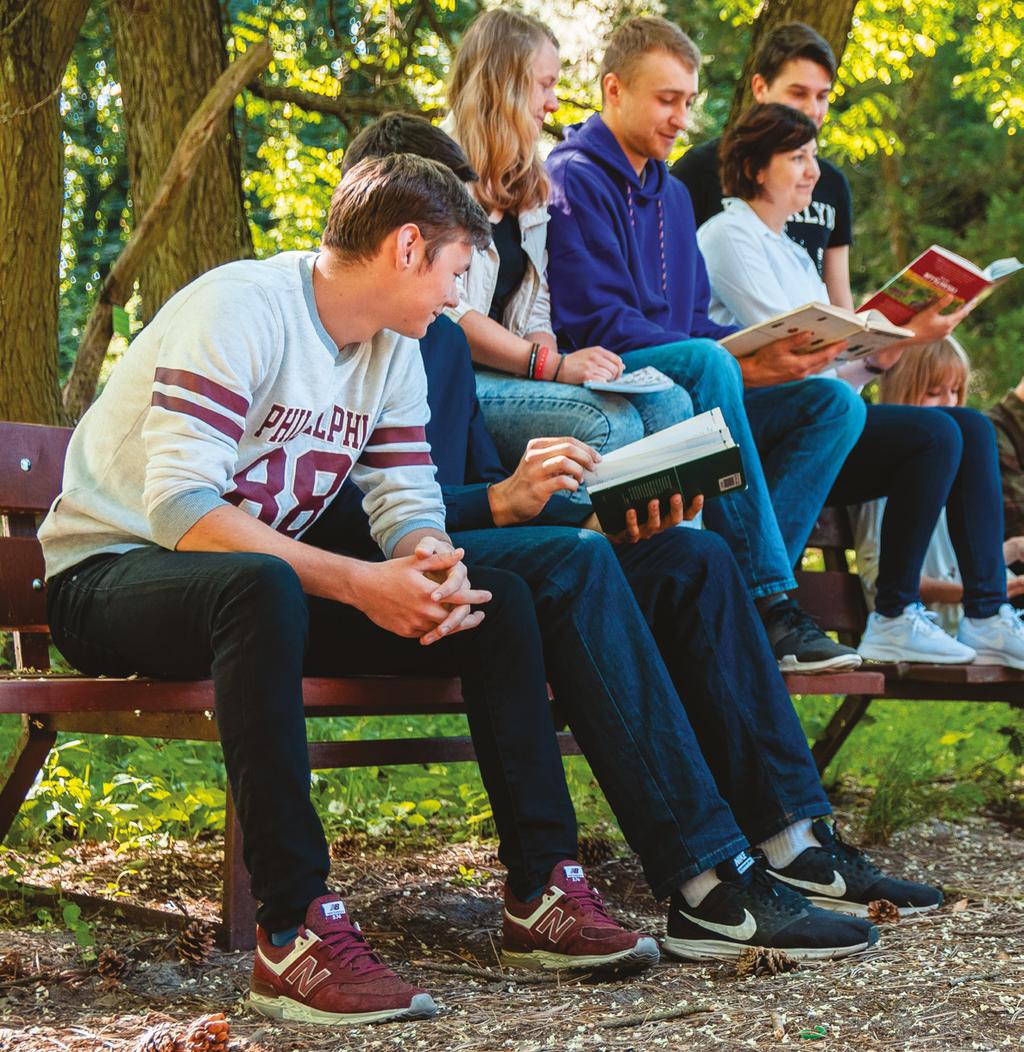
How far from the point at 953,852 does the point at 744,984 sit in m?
2.09

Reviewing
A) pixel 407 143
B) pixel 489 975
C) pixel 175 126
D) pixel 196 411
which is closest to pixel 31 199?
pixel 175 126

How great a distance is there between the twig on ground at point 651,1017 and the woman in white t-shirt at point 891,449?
204 cm

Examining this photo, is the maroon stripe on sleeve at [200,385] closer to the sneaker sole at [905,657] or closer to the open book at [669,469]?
the open book at [669,469]

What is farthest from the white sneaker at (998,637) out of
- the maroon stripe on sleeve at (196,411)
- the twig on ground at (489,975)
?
the maroon stripe on sleeve at (196,411)

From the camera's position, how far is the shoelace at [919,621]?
426 cm

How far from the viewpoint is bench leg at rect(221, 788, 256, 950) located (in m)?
2.82

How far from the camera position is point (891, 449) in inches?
170

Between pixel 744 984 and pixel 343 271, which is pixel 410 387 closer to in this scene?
pixel 343 271

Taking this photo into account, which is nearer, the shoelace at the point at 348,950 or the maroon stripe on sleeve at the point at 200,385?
the shoelace at the point at 348,950

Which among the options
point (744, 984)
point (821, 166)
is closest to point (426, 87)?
point (821, 166)

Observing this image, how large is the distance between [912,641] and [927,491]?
455mm

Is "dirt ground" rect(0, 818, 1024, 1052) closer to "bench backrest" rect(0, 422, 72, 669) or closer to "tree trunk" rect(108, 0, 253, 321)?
"bench backrest" rect(0, 422, 72, 669)

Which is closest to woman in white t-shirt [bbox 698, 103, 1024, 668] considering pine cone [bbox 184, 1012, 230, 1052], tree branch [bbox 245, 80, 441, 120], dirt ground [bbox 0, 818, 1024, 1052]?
dirt ground [bbox 0, 818, 1024, 1052]

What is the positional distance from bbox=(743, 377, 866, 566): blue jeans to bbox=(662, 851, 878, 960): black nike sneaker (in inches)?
56.4
